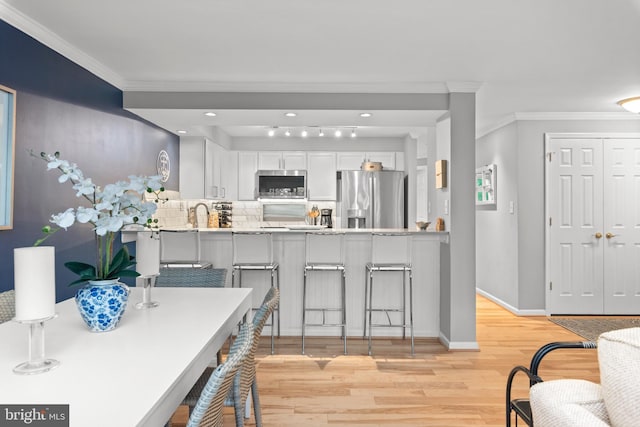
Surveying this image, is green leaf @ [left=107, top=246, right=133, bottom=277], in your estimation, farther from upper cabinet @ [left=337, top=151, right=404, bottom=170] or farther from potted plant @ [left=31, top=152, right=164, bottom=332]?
upper cabinet @ [left=337, top=151, right=404, bottom=170]

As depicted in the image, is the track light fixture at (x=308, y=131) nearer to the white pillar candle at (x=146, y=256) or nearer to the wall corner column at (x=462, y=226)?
the wall corner column at (x=462, y=226)

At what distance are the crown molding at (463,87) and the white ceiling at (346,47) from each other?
0.02 metres

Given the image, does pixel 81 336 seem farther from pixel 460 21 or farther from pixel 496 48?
pixel 496 48

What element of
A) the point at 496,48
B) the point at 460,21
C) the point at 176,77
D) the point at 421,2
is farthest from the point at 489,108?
the point at 176,77

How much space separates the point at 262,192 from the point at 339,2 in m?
4.58

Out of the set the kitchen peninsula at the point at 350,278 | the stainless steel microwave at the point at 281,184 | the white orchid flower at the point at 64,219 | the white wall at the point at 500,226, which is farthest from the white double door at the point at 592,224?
the white orchid flower at the point at 64,219

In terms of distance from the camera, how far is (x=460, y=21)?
2801 mm

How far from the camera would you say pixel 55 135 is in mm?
3074

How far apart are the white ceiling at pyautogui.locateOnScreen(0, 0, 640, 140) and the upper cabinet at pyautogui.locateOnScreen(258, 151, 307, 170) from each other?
243 cm

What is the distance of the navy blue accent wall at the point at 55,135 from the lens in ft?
8.92

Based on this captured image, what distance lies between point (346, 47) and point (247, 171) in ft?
13.4

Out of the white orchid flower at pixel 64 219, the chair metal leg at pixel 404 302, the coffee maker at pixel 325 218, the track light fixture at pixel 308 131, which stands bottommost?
the chair metal leg at pixel 404 302

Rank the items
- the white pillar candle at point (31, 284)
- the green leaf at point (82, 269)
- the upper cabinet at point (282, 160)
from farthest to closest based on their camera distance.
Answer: the upper cabinet at point (282, 160) < the green leaf at point (82, 269) < the white pillar candle at point (31, 284)

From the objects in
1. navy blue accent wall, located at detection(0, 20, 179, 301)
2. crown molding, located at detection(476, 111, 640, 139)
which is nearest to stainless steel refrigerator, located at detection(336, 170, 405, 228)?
crown molding, located at detection(476, 111, 640, 139)
